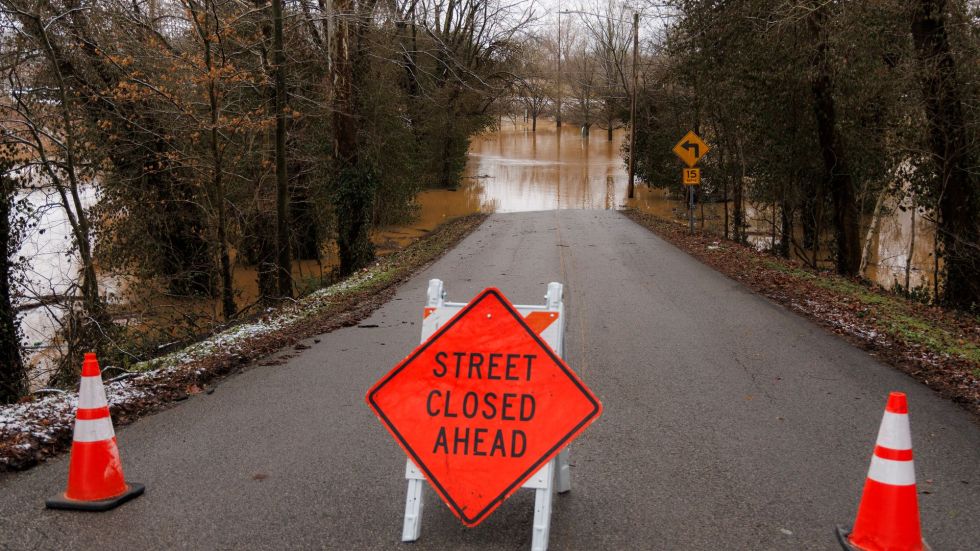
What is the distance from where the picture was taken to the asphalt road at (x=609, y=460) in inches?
172

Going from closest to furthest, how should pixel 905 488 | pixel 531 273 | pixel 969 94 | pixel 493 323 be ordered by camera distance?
pixel 905 488 → pixel 493 323 → pixel 969 94 → pixel 531 273

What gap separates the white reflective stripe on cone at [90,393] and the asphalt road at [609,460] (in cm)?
63

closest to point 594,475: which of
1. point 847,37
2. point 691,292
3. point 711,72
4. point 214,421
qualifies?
point 214,421

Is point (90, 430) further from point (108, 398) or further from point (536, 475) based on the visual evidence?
point (536, 475)

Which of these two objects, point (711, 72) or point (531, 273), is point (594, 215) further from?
point (531, 273)

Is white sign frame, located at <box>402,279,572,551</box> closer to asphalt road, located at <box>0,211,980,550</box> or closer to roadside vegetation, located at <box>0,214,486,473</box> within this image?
asphalt road, located at <box>0,211,980,550</box>

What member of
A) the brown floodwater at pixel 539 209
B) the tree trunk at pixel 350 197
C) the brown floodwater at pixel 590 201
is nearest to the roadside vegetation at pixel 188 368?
the brown floodwater at pixel 539 209

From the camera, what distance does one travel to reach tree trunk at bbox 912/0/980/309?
1488 cm

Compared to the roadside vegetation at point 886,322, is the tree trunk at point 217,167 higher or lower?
higher

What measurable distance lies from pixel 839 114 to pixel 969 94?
485 centimetres

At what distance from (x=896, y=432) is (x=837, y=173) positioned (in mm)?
18371

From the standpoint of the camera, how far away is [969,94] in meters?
15.5

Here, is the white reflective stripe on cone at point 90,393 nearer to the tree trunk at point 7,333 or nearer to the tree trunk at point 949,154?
the tree trunk at point 7,333

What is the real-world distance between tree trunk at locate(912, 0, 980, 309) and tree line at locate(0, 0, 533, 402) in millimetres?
9708
